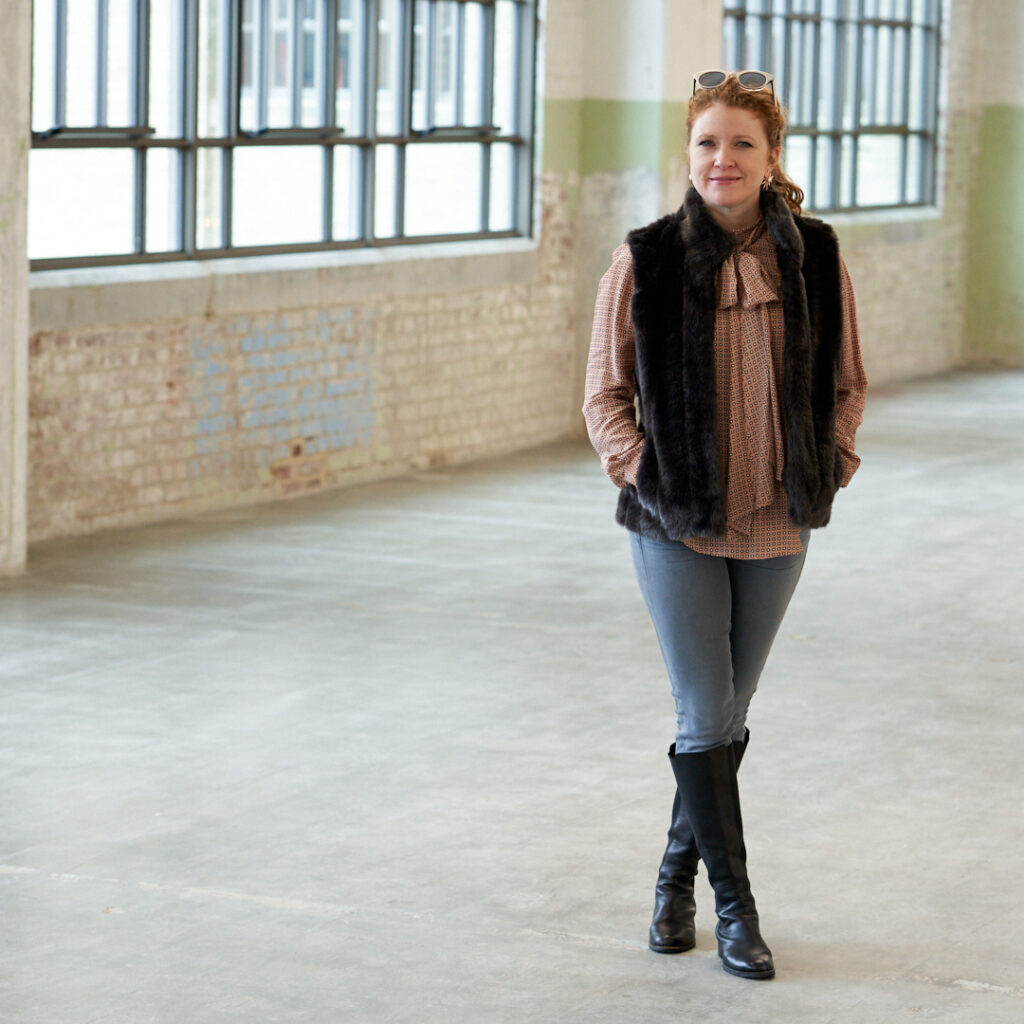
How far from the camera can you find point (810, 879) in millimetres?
4352

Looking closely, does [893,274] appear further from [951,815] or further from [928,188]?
[951,815]

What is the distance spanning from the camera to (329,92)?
10.3 m

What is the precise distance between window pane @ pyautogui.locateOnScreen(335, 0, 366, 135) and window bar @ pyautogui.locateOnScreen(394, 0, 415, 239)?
0.34 m

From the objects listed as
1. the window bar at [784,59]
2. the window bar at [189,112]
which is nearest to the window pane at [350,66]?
the window bar at [189,112]

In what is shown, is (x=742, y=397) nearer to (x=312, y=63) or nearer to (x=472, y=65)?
(x=312, y=63)

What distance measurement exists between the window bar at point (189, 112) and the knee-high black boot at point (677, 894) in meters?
6.07

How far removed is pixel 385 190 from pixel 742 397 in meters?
7.55

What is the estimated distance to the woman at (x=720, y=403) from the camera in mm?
3559

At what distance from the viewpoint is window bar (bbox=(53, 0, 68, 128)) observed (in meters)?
8.61

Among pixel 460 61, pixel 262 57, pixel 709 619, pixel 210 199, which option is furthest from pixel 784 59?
pixel 709 619

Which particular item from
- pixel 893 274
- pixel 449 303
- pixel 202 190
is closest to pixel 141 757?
pixel 202 190

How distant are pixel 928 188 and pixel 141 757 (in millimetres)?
13306

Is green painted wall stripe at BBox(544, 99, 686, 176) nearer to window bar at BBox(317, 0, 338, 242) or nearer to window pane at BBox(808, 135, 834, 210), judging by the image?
window bar at BBox(317, 0, 338, 242)

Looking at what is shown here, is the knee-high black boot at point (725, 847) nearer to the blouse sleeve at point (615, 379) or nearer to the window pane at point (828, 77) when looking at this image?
the blouse sleeve at point (615, 379)
